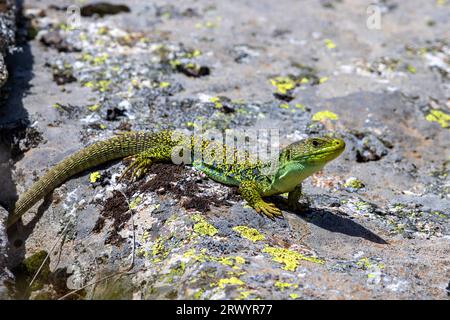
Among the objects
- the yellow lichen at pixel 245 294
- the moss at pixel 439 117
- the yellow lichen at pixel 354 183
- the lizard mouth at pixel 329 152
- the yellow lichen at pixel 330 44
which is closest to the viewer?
the yellow lichen at pixel 245 294

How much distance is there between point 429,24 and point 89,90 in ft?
21.6

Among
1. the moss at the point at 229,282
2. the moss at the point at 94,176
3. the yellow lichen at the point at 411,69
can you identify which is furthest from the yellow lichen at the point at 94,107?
the yellow lichen at the point at 411,69

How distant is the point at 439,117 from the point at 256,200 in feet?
12.9

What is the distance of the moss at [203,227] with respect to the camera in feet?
15.2

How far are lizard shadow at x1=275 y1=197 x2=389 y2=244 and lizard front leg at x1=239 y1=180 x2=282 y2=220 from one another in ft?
1.06

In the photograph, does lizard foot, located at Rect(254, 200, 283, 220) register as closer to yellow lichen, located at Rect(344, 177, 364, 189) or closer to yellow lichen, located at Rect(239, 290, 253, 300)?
yellow lichen, located at Rect(239, 290, 253, 300)

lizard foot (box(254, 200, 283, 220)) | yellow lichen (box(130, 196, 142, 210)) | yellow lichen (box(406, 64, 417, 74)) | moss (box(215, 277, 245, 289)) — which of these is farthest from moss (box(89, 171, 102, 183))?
yellow lichen (box(406, 64, 417, 74))

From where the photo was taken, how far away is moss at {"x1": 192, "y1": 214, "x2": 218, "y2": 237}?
4637 millimetres

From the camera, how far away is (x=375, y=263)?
15.0 feet

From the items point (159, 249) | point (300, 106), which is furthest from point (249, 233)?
point (300, 106)

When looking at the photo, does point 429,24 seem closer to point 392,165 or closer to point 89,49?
point 392,165

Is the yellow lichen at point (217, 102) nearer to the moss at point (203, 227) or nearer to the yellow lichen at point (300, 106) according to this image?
the yellow lichen at point (300, 106)

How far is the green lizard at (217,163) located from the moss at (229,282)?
1218 millimetres
